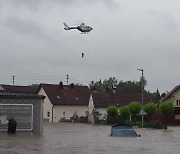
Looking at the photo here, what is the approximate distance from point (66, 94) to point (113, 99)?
9.49 metres

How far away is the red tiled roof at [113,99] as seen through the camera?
99.4 meters

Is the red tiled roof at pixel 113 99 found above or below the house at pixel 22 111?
above

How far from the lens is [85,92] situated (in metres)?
106

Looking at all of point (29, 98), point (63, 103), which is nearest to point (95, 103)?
point (63, 103)

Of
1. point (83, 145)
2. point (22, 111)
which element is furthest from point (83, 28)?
point (22, 111)

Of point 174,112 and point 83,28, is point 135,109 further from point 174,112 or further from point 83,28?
point 83,28

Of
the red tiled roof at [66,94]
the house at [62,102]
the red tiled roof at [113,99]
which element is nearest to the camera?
the house at [62,102]

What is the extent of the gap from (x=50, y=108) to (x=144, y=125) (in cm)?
3305

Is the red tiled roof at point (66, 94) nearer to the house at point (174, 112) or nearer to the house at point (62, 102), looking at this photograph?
the house at point (62, 102)

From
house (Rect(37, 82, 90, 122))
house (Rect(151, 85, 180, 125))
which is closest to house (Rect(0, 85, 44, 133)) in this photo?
house (Rect(151, 85, 180, 125))

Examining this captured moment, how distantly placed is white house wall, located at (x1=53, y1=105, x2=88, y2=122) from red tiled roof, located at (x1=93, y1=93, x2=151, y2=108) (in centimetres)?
320

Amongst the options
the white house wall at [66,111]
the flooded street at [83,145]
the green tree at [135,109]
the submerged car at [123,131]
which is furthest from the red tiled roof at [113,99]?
the flooded street at [83,145]

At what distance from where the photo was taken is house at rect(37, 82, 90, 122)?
314 feet

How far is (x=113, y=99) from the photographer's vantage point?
10231 cm
